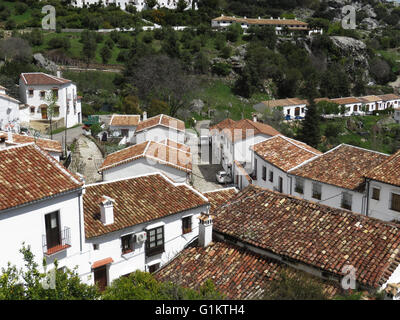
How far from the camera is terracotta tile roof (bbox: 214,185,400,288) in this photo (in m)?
11.1

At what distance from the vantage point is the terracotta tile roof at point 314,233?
11102 mm

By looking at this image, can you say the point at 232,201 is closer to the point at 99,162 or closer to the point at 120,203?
the point at 120,203

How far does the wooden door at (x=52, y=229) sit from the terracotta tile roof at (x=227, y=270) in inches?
120

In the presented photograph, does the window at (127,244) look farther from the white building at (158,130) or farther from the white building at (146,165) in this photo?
the white building at (158,130)

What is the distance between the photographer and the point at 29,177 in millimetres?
12898

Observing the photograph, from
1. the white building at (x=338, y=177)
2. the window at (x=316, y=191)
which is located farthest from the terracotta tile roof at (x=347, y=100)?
the window at (x=316, y=191)

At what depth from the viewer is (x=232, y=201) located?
589 inches

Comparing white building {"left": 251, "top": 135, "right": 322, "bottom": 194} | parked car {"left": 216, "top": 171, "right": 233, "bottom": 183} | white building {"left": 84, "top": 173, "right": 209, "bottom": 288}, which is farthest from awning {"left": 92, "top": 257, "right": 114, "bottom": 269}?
parked car {"left": 216, "top": 171, "right": 233, "bottom": 183}

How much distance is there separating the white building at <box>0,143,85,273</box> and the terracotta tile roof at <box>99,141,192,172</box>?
9.92 metres

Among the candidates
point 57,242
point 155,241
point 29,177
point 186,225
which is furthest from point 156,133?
point 57,242

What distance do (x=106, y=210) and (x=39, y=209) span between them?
7.45 ft

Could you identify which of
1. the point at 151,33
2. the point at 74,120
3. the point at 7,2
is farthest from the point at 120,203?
the point at 7,2

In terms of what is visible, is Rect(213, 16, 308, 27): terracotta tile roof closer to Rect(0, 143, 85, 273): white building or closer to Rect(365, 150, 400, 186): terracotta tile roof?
Rect(365, 150, 400, 186): terracotta tile roof

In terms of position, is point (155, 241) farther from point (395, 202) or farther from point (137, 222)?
point (395, 202)
